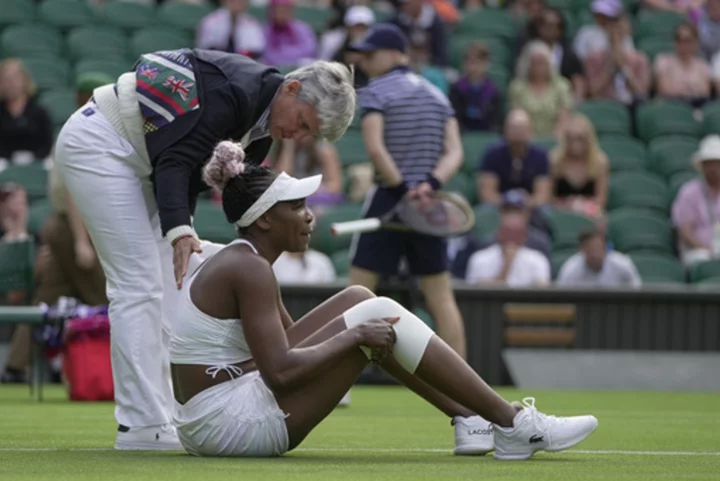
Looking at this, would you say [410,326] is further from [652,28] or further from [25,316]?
[652,28]

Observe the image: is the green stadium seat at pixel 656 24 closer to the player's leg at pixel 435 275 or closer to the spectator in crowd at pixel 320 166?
the spectator in crowd at pixel 320 166

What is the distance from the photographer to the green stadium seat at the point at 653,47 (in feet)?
53.6

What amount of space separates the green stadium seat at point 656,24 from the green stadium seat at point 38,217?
7.65 meters

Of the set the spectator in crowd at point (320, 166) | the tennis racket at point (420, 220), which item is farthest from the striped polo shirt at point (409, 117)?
the spectator in crowd at point (320, 166)

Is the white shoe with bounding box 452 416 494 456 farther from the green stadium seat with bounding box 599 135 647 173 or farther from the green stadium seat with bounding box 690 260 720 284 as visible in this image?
the green stadium seat with bounding box 599 135 647 173

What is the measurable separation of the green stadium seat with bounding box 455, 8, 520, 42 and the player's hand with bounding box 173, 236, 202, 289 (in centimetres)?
1125

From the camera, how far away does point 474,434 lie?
5.36 m

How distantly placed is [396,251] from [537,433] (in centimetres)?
444

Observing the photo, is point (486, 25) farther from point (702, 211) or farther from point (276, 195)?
point (276, 195)

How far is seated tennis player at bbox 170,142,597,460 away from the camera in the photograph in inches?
198

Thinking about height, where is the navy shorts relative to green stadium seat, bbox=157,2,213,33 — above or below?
below

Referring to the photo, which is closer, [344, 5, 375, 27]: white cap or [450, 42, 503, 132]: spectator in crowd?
[344, 5, 375, 27]: white cap

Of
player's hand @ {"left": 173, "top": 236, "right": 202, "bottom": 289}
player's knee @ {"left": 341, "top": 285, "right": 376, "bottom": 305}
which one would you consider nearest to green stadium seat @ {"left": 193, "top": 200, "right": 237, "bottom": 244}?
player's hand @ {"left": 173, "top": 236, "right": 202, "bottom": 289}

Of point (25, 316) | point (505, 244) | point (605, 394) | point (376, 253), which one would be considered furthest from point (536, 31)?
point (25, 316)
